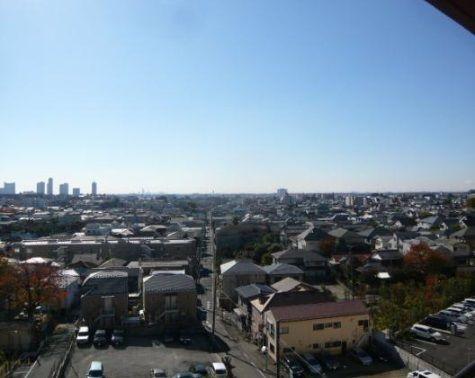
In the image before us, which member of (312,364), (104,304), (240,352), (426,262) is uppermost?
(426,262)

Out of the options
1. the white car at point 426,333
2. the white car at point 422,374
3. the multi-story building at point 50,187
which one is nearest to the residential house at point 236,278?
the white car at point 426,333

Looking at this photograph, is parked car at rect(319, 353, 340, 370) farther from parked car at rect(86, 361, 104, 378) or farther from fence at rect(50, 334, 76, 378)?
fence at rect(50, 334, 76, 378)

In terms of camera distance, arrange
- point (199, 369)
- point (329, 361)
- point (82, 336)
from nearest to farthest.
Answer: point (199, 369) → point (329, 361) → point (82, 336)

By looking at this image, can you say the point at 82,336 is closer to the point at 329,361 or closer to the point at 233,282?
the point at 233,282

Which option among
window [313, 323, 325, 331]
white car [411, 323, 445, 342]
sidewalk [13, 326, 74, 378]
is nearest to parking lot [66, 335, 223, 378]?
sidewalk [13, 326, 74, 378]

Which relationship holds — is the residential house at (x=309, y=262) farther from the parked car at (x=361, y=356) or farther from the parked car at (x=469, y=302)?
the parked car at (x=361, y=356)

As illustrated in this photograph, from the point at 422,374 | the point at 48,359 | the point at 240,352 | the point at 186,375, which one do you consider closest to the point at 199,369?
the point at 186,375
